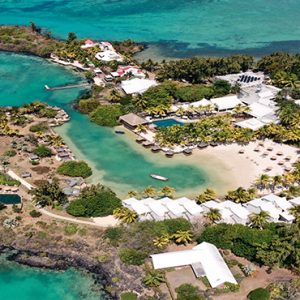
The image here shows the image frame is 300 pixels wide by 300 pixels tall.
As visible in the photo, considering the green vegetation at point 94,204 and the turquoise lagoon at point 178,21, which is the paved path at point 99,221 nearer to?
the green vegetation at point 94,204

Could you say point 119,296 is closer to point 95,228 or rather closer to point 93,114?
point 95,228

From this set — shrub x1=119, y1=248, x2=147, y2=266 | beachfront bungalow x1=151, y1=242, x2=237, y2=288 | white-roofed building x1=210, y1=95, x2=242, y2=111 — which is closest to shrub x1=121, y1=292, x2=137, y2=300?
beachfront bungalow x1=151, y1=242, x2=237, y2=288

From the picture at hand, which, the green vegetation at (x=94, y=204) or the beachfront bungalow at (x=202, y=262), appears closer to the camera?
the beachfront bungalow at (x=202, y=262)

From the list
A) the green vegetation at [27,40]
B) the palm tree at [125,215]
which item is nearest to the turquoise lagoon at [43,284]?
the palm tree at [125,215]

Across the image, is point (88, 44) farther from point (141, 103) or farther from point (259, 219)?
point (259, 219)

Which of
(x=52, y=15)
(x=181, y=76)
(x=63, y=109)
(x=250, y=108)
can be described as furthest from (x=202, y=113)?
(x=52, y=15)
